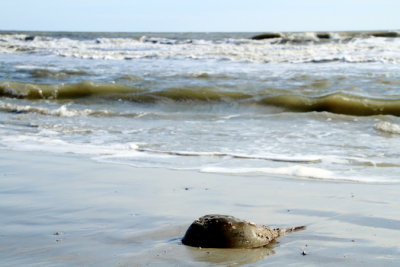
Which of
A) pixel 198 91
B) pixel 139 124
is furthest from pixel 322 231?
pixel 198 91

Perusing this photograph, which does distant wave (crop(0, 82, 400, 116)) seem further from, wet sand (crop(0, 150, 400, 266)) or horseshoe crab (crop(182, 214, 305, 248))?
horseshoe crab (crop(182, 214, 305, 248))

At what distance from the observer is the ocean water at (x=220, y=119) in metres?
4.60

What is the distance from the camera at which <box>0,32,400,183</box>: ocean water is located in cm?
460

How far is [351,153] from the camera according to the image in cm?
486

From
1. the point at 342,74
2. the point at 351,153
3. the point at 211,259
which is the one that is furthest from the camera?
the point at 342,74

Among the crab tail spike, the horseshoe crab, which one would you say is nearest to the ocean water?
the crab tail spike

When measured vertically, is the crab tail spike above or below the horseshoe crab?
below

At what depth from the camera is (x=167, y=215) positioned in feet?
9.78

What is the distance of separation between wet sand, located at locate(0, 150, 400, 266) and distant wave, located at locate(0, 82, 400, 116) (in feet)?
14.5

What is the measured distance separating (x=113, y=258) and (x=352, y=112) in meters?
6.00

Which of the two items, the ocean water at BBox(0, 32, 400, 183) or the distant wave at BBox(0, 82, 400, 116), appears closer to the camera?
the ocean water at BBox(0, 32, 400, 183)

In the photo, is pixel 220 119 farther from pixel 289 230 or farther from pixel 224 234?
pixel 224 234

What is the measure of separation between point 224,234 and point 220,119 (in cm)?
484

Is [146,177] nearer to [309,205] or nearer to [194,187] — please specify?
[194,187]
